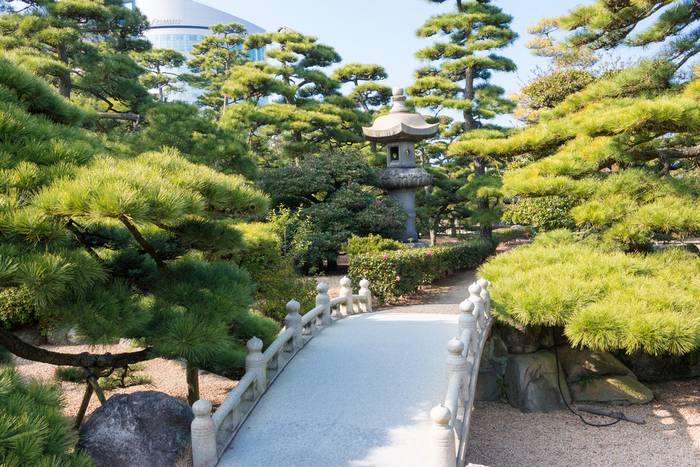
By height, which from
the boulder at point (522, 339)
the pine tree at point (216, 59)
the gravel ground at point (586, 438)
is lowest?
the gravel ground at point (586, 438)

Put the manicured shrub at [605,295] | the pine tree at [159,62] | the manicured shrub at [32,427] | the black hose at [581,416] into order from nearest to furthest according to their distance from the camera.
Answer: the manicured shrub at [32,427] < the manicured shrub at [605,295] < the black hose at [581,416] < the pine tree at [159,62]

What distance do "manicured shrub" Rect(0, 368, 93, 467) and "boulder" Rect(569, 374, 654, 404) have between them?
23.0 feet

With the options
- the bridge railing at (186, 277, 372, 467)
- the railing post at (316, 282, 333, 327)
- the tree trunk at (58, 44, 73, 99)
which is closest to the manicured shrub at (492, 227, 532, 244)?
the railing post at (316, 282, 333, 327)

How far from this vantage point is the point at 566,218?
11.9m

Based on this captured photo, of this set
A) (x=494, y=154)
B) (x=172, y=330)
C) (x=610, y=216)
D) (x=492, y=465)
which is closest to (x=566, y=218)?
(x=494, y=154)

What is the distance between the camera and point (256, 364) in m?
5.15

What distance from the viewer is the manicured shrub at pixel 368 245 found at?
1259 cm

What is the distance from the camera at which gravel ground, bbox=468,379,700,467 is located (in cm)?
584

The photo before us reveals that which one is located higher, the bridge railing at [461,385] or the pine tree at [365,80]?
the pine tree at [365,80]

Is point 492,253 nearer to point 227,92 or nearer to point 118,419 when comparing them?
point 227,92

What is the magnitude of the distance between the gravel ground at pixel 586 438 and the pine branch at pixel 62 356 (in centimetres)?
405

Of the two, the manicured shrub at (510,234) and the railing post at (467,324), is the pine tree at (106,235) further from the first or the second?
the manicured shrub at (510,234)

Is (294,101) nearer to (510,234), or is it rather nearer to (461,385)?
(510,234)

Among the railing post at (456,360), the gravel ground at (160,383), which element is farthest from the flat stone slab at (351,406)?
the gravel ground at (160,383)
